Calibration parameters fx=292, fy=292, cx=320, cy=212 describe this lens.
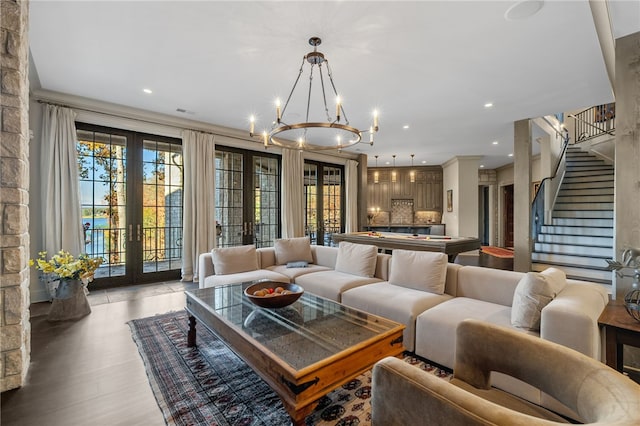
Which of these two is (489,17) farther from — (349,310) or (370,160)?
(370,160)

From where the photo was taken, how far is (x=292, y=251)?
4.66m

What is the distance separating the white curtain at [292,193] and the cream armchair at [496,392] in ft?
18.0

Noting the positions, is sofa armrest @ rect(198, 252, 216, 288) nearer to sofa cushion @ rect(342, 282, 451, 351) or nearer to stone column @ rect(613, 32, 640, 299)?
sofa cushion @ rect(342, 282, 451, 351)

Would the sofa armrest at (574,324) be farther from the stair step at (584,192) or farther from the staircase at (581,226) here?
the stair step at (584,192)

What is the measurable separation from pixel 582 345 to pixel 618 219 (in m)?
1.79

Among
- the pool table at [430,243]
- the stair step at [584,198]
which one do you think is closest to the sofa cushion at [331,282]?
the pool table at [430,243]

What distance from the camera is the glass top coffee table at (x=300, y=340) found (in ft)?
5.02

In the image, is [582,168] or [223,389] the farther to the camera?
[582,168]

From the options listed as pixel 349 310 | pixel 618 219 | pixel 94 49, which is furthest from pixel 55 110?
pixel 618 219

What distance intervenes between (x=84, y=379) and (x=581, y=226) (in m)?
8.00

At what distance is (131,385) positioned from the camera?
217 cm

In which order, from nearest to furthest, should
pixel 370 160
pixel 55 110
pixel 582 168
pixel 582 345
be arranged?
pixel 582 345, pixel 55 110, pixel 582 168, pixel 370 160

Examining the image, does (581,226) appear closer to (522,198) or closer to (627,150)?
(522,198)

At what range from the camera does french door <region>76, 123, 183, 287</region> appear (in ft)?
15.5
